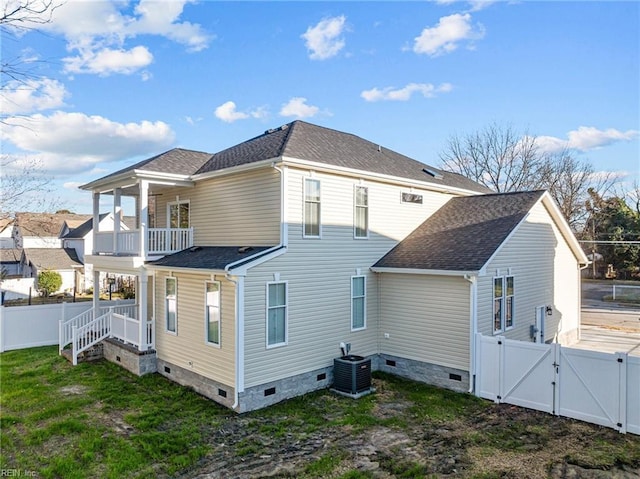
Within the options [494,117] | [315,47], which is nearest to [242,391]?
[315,47]

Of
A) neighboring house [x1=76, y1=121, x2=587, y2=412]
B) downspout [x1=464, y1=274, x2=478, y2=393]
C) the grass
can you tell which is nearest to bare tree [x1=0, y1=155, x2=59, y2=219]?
neighboring house [x1=76, y1=121, x2=587, y2=412]

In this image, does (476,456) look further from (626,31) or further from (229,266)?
(626,31)

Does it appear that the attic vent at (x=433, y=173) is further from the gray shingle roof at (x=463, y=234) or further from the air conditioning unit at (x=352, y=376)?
the air conditioning unit at (x=352, y=376)

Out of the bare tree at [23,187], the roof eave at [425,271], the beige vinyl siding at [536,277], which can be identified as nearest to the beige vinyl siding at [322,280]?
the roof eave at [425,271]

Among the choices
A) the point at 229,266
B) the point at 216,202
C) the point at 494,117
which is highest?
the point at 494,117

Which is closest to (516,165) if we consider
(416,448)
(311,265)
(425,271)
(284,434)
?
(425,271)

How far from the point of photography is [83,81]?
1181 cm

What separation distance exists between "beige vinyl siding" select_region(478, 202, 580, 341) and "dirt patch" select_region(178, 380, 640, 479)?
9.21 ft

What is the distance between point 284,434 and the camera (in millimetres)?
7691

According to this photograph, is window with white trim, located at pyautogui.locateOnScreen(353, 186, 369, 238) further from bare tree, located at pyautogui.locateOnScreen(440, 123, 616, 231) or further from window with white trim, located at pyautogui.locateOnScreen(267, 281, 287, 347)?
bare tree, located at pyautogui.locateOnScreen(440, 123, 616, 231)

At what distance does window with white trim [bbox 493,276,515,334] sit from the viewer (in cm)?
1080

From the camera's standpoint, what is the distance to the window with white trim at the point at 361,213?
11.4m

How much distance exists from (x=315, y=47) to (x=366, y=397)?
37.4 ft

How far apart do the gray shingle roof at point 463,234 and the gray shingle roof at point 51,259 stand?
1171 inches
